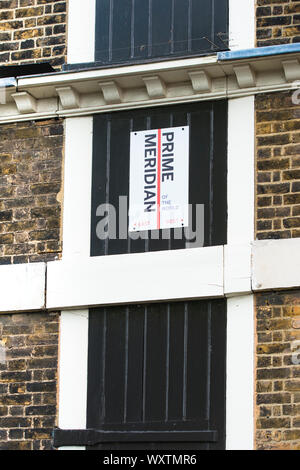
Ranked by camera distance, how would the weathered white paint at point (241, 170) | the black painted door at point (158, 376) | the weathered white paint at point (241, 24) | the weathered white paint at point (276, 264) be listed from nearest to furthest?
1. the weathered white paint at point (276, 264)
2. the black painted door at point (158, 376)
3. the weathered white paint at point (241, 170)
4. the weathered white paint at point (241, 24)

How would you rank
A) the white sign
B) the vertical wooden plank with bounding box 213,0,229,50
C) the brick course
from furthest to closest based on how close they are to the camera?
1. the vertical wooden plank with bounding box 213,0,229,50
2. the white sign
3. the brick course

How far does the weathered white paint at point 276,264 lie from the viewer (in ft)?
40.5

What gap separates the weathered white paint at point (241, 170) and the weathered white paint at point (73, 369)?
4.72 feet

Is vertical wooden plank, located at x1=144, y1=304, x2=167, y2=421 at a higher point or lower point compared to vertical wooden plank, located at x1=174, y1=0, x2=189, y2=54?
lower

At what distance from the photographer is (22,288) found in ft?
43.2

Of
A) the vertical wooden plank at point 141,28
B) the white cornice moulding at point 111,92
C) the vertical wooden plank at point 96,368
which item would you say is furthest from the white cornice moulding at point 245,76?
the vertical wooden plank at point 96,368

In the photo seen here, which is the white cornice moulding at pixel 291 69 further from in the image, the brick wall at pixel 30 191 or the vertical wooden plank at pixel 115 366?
the vertical wooden plank at pixel 115 366

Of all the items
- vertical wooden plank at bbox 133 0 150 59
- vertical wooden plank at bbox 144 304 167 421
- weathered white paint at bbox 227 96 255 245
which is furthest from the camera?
vertical wooden plank at bbox 133 0 150 59

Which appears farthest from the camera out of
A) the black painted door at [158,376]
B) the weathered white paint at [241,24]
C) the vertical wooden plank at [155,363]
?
the weathered white paint at [241,24]

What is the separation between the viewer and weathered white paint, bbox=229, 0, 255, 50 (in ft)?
42.9

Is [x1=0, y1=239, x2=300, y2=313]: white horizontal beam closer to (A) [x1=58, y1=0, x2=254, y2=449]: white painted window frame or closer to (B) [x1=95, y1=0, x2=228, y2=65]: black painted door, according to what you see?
(A) [x1=58, y1=0, x2=254, y2=449]: white painted window frame

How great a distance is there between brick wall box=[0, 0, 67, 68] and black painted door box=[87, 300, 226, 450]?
2.40m

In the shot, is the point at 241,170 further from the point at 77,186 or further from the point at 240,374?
the point at 240,374

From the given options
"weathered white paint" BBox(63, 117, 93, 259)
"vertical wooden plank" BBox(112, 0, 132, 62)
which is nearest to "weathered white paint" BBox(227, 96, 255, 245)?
"vertical wooden plank" BBox(112, 0, 132, 62)
